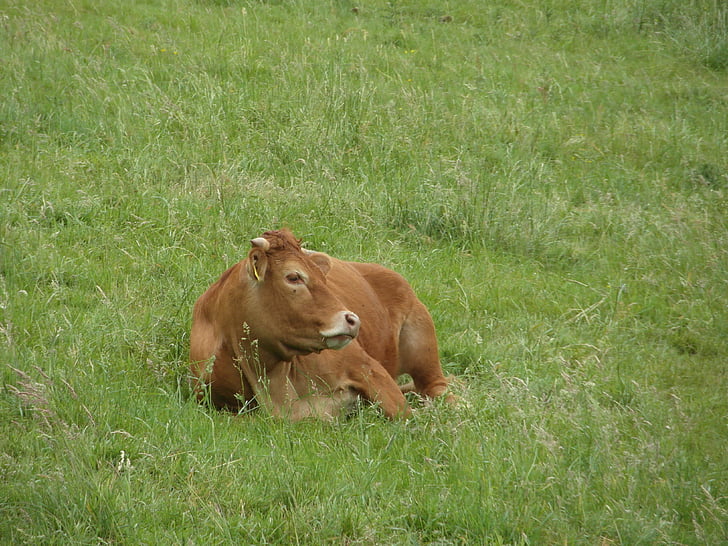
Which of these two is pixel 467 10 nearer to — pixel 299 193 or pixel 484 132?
pixel 484 132

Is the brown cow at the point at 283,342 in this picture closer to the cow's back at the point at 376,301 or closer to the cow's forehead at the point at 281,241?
the cow's forehead at the point at 281,241

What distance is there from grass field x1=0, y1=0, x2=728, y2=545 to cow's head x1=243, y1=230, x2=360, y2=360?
0.50m

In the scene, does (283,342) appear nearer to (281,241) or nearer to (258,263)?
(258,263)

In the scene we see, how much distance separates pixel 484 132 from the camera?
11.2 meters

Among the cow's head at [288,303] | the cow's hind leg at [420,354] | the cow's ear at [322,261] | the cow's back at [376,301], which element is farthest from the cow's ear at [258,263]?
the cow's hind leg at [420,354]

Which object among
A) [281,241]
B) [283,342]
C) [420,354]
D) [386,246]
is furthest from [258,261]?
[386,246]

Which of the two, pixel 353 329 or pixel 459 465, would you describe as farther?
pixel 353 329

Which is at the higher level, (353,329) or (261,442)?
(353,329)

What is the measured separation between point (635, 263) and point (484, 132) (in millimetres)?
3023

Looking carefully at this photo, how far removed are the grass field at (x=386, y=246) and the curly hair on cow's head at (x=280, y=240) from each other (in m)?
1.02

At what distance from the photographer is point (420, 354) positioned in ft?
21.8

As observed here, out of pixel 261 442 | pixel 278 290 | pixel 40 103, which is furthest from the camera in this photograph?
pixel 40 103

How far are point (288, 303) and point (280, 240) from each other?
1.27 feet

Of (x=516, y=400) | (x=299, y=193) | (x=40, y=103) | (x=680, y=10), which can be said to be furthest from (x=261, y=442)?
(x=680, y=10)
